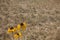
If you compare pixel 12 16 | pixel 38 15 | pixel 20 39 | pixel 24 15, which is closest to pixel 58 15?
pixel 38 15

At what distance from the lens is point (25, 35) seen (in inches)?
102

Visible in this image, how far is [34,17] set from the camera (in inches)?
123

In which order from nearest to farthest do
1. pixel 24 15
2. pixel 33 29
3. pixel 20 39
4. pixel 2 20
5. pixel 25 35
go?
pixel 20 39, pixel 25 35, pixel 33 29, pixel 2 20, pixel 24 15

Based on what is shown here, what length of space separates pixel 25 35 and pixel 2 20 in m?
0.58

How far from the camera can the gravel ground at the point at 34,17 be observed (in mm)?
2632

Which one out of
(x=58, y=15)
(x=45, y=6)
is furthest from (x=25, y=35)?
(x=45, y=6)

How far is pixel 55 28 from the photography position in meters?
2.81

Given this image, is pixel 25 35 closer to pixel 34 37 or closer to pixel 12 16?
pixel 34 37

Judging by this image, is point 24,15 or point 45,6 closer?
point 24,15

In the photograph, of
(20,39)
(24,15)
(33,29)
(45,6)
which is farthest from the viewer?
(45,6)

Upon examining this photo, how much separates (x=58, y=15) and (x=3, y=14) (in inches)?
39.5

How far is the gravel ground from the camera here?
2.63 meters

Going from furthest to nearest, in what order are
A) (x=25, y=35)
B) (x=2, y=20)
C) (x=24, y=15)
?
(x=24, y=15), (x=2, y=20), (x=25, y=35)

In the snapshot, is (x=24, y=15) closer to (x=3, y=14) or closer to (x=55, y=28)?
(x=3, y=14)
